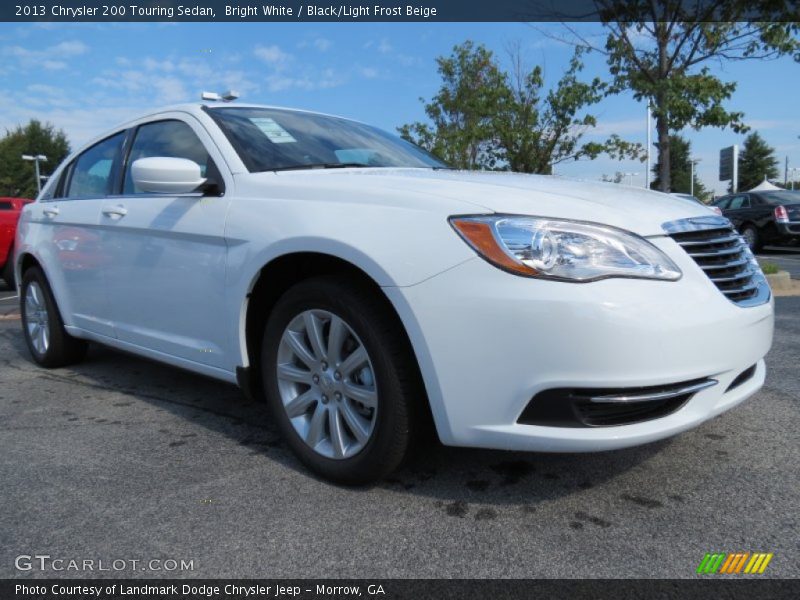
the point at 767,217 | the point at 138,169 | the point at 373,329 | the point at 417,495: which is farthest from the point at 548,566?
the point at 767,217

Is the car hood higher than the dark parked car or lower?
higher

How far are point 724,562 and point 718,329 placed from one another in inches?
26.9

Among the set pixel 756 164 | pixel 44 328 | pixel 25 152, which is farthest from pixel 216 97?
pixel 756 164

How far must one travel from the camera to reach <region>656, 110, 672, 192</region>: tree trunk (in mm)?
8547

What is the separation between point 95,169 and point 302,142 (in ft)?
5.55

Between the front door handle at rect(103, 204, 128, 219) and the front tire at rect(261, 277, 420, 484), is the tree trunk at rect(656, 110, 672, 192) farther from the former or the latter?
the front tire at rect(261, 277, 420, 484)

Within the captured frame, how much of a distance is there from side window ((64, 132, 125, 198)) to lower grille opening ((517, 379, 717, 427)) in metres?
2.87

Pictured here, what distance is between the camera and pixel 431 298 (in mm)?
2033

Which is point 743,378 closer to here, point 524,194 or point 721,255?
point 721,255

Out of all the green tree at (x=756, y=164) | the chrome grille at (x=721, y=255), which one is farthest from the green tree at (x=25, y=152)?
the green tree at (x=756, y=164)

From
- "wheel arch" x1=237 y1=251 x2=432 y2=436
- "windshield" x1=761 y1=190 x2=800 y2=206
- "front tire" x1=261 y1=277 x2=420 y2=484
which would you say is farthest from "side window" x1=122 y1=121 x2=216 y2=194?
"windshield" x1=761 y1=190 x2=800 y2=206

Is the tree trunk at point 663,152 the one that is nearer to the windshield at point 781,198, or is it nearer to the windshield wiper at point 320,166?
the windshield wiper at point 320,166

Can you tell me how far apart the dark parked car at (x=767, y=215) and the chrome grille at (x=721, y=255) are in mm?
12947

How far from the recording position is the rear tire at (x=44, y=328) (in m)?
4.29
